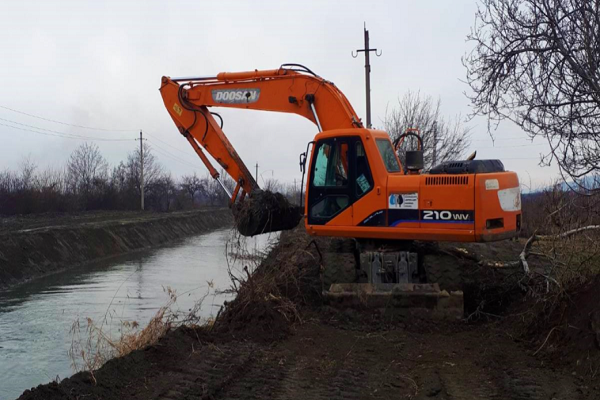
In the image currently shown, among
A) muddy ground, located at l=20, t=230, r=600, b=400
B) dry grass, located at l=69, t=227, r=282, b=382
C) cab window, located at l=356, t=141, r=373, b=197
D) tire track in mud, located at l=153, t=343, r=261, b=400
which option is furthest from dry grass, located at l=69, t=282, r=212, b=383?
cab window, located at l=356, t=141, r=373, b=197

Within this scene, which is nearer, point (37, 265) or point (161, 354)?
point (161, 354)

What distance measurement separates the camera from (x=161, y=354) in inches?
250

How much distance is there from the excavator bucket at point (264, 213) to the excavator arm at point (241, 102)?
0.57 m

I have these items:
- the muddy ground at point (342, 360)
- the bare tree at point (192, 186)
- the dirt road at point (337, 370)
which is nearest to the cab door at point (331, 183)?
the muddy ground at point (342, 360)

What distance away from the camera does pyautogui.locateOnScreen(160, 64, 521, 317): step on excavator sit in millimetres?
7941

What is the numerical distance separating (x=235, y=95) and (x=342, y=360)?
556cm

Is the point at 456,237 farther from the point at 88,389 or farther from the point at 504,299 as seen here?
the point at 88,389

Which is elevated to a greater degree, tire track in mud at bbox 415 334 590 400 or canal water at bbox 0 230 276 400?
tire track in mud at bbox 415 334 590 400

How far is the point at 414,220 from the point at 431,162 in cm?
1490

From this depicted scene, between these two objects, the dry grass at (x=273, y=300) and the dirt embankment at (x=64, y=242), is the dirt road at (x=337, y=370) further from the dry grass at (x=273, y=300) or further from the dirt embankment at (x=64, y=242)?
the dirt embankment at (x=64, y=242)

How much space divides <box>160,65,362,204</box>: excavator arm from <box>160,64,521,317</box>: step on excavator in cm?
2

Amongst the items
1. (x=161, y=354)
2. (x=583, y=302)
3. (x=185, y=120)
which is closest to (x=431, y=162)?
(x=185, y=120)

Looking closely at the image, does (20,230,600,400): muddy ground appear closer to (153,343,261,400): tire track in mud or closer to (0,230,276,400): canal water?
(153,343,261,400): tire track in mud

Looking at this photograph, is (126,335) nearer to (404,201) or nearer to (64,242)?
(404,201)
